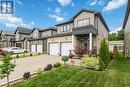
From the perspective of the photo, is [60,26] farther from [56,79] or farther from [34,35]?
[56,79]

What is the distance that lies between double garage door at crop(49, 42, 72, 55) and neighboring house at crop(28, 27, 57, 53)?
326cm

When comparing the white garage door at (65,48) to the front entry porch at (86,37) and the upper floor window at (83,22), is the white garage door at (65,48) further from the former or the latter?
the upper floor window at (83,22)

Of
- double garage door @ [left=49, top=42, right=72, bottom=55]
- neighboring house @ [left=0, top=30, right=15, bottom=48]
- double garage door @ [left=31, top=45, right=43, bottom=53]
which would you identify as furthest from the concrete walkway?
neighboring house @ [left=0, top=30, right=15, bottom=48]

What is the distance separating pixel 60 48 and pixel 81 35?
5253 millimetres

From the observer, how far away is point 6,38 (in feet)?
181

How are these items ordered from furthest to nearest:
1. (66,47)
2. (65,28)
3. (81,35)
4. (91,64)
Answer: (65,28), (66,47), (81,35), (91,64)

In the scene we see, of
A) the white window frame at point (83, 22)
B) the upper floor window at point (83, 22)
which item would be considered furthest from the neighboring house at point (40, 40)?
the upper floor window at point (83, 22)

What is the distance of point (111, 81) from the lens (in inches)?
404

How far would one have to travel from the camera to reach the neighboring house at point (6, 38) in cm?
5331

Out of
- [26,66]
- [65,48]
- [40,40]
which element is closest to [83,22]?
[65,48]

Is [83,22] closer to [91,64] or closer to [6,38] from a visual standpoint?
[91,64]

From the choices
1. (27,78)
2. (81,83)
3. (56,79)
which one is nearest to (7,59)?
(27,78)

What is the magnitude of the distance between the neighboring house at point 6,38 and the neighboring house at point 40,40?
13094mm

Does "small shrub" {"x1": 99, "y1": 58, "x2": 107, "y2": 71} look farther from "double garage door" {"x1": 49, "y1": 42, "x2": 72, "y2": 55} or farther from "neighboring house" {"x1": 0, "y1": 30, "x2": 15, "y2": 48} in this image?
"neighboring house" {"x1": 0, "y1": 30, "x2": 15, "y2": 48}
